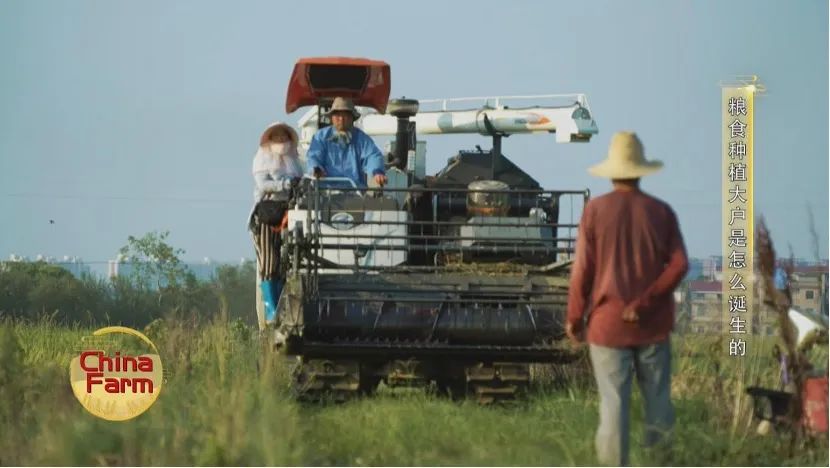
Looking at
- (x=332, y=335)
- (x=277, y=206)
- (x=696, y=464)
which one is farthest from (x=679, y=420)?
(x=277, y=206)

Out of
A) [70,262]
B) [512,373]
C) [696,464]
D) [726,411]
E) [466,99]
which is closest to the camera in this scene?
[696,464]

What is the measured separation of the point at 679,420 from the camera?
1133 cm

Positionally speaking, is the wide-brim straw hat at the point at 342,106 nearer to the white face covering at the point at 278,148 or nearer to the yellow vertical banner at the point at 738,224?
the white face covering at the point at 278,148

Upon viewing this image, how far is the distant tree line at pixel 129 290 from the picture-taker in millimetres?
29984

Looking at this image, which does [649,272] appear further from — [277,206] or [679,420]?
[277,206]

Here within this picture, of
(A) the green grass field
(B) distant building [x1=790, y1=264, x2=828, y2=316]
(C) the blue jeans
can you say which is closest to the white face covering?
(A) the green grass field

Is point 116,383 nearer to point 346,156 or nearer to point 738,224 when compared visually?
point 346,156

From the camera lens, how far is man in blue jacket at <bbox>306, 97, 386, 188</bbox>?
15.7m

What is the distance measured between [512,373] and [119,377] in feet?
11.3

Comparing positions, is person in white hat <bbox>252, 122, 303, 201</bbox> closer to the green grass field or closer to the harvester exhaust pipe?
the harvester exhaust pipe

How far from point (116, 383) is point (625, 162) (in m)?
4.68

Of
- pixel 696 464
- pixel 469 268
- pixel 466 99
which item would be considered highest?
pixel 466 99

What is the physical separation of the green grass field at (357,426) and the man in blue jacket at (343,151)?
265cm

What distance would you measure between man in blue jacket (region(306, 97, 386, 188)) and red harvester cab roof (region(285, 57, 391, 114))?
4.16 feet
